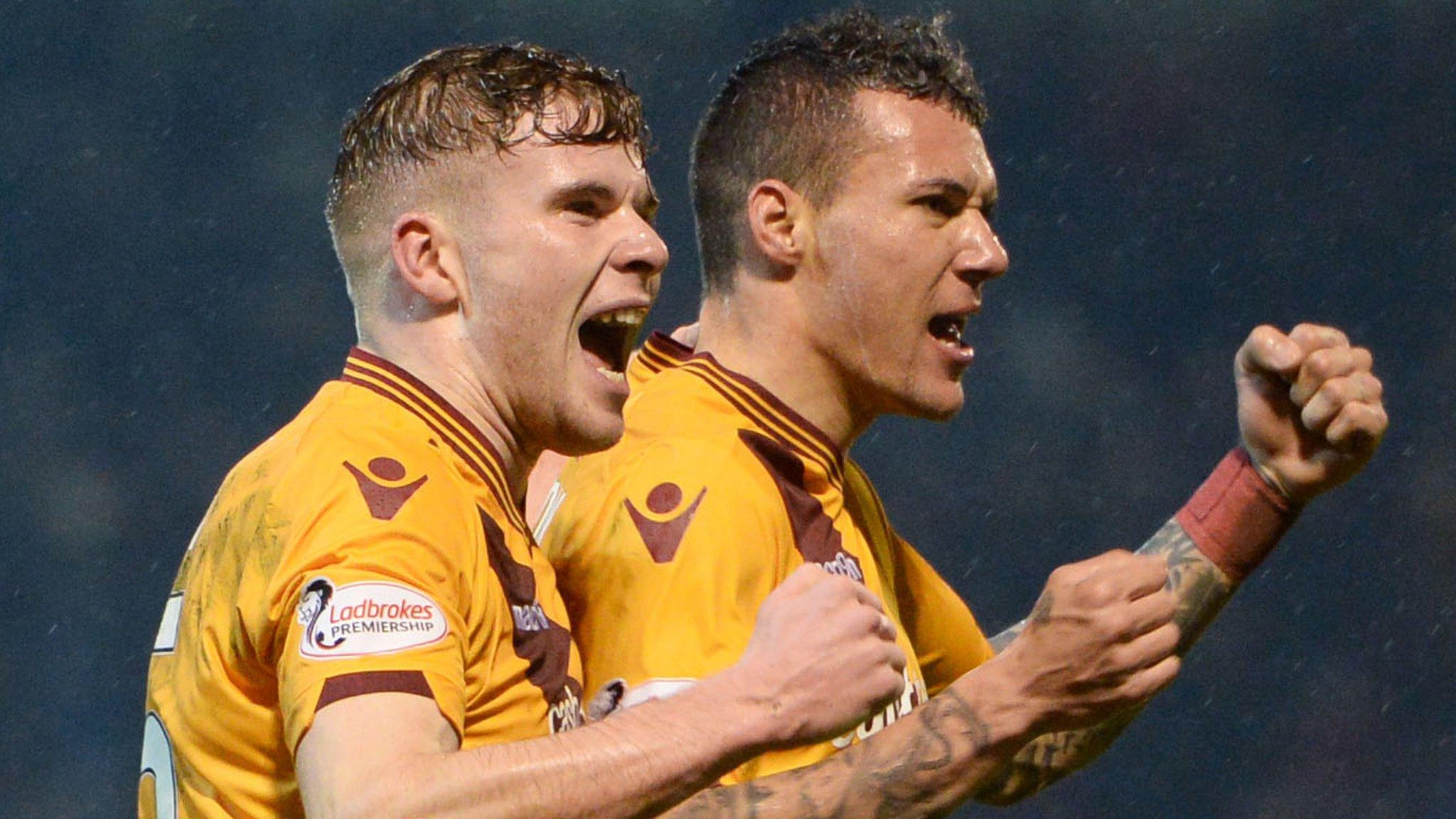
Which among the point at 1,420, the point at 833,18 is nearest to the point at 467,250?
Answer: the point at 833,18

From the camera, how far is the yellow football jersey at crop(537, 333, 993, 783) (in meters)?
2.55

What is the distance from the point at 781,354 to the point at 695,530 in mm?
446

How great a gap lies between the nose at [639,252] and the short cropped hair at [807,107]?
0.47 meters

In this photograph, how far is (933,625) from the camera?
10.9 feet

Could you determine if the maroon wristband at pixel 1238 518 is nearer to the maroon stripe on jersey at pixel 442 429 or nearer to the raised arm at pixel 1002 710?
the raised arm at pixel 1002 710

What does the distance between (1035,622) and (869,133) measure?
833 mm

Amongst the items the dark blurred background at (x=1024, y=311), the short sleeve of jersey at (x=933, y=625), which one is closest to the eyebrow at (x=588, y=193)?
the short sleeve of jersey at (x=933, y=625)

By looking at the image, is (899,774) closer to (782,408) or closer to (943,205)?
(782,408)

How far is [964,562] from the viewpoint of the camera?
211 inches

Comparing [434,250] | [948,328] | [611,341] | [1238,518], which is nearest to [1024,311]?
[1238,518]

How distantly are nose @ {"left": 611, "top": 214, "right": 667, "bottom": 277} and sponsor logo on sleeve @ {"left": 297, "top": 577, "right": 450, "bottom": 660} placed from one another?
23.1 inches

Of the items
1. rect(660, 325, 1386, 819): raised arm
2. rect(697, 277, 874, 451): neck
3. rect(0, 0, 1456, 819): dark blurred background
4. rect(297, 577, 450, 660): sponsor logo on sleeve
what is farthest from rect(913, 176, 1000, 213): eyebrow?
rect(0, 0, 1456, 819): dark blurred background

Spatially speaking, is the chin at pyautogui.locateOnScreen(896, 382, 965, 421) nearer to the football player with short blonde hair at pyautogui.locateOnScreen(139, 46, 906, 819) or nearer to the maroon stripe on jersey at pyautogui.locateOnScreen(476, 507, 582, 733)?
the football player with short blonde hair at pyautogui.locateOnScreen(139, 46, 906, 819)

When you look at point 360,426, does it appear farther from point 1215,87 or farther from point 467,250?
point 1215,87
